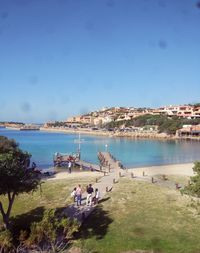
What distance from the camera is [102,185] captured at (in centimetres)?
2880

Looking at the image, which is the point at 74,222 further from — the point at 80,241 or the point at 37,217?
the point at 37,217

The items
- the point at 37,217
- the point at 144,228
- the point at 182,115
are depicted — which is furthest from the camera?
the point at 182,115

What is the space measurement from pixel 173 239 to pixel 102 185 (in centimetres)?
1138

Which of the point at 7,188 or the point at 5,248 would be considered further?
the point at 7,188

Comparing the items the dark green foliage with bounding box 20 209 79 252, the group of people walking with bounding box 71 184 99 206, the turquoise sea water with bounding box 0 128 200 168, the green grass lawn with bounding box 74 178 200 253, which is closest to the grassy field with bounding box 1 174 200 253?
the green grass lawn with bounding box 74 178 200 253

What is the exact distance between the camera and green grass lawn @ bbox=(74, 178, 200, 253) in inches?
684

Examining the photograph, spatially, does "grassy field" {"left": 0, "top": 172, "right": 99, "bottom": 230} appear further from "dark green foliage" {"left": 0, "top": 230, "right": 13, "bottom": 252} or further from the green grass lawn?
"dark green foliage" {"left": 0, "top": 230, "right": 13, "bottom": 252}

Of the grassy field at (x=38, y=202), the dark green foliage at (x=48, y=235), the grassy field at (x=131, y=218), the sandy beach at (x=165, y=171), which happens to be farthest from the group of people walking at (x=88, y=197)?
the sandy beach at (x=165, y=171)

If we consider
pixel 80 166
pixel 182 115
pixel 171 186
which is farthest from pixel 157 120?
pixel 171 186

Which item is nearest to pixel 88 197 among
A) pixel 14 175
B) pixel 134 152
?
pixel 14 175

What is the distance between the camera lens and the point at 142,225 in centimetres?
1966

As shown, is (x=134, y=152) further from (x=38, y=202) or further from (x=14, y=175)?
(x=14, y=175)

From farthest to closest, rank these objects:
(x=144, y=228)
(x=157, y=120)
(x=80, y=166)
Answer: (x=157, y=120), (x=80, y=166), (x=144, y=228)

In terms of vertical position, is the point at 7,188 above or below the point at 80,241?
above
